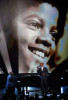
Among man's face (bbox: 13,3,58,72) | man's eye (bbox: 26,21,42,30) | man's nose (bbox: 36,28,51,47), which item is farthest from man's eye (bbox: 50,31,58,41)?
man's eye (bbox: 26,21,42,30)

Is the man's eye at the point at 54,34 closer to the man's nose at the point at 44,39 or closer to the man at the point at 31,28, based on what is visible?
the man at the point at 31,28

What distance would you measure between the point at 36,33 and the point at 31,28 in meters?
0.42

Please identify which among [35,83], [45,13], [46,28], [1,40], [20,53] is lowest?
[35,83]

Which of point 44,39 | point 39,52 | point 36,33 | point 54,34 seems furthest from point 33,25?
point 39,52

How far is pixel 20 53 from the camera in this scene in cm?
1031

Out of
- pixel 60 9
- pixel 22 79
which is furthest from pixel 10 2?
pixel 22 79

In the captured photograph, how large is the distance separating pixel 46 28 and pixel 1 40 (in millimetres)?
2763

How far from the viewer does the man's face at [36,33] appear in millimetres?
10211

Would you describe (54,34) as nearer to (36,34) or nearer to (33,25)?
(36,34)

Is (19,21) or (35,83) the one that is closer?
(35,83)

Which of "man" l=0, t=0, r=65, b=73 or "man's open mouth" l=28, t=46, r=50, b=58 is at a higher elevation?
"man" l=0, t=0, r=65, b=73

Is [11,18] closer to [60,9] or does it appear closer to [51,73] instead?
[60,9]

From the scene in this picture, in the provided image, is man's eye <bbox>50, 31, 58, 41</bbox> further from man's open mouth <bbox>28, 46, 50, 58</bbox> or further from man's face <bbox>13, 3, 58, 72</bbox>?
man's open mouth <bbox>28, 46, 50, 58</bbox>

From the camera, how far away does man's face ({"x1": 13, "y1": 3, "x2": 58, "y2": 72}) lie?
10211mm
